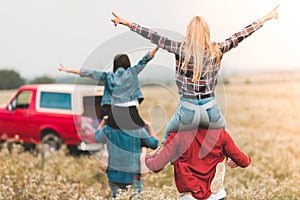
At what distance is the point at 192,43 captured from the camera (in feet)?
15.8

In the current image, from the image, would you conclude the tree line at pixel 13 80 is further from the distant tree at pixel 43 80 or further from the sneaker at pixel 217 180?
the sneaker at pixel 217 180

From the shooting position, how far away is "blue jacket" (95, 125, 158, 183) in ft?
22.3

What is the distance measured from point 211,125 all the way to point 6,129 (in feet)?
28.1

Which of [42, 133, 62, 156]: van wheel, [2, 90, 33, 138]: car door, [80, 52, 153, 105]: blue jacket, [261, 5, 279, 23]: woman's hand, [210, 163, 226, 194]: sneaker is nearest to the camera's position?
[210, 163, 226, 194]: sneaker

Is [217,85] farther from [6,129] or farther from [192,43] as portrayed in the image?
[6,129]

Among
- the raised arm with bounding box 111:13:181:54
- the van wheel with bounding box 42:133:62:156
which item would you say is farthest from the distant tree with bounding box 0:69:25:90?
the raised arm with bounding box 111:13:181:54

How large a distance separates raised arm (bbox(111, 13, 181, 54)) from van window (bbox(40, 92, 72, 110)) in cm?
714

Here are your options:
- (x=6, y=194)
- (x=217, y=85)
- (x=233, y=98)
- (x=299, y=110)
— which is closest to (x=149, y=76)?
(x=217, y=85)

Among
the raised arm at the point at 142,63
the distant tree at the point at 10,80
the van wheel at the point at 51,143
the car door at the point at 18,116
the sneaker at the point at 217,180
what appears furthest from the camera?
the distant tree at the point at 10,80

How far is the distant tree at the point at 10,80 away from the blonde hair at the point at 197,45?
9496 mm

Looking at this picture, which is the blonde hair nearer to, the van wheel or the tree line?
the van wheel

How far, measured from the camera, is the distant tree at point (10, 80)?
46.0 ft

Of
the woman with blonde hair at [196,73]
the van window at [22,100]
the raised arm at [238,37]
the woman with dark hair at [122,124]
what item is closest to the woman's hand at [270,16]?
the raised arm at [238,37]

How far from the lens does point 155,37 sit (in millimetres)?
4992
